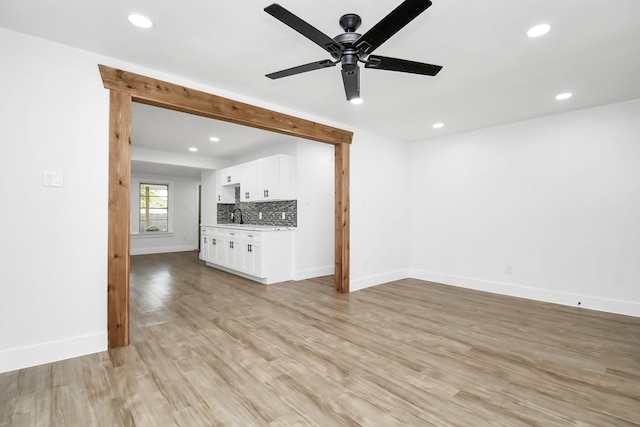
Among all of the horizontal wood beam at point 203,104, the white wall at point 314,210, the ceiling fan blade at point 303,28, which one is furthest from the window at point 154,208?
the ceiling fan blade at point 303,28

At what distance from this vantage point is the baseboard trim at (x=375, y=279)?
4727mm

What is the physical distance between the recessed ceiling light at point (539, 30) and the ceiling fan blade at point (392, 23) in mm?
1258

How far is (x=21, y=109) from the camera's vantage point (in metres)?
2.30

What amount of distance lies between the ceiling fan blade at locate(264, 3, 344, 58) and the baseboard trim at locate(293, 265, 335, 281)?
4137 millimetres

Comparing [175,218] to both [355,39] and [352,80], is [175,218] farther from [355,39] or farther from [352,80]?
[355,39]

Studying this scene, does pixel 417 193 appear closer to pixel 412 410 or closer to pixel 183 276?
pixel 412 410

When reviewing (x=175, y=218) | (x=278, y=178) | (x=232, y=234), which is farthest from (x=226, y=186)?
(x=175, y=218)

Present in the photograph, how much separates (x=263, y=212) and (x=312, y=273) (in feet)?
6.17

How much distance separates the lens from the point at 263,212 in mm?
6645

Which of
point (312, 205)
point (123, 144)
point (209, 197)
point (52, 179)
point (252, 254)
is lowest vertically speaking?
point (252, 254)

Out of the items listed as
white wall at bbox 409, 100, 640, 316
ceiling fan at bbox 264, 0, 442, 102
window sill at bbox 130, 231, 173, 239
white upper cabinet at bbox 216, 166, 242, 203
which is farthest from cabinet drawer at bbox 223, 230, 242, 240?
window sill at bbox 130, 231, 173, 239

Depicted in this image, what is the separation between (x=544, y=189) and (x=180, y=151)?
6945 millimetres

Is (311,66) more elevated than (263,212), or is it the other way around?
(311,66)

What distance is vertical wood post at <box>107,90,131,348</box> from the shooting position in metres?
2.59
